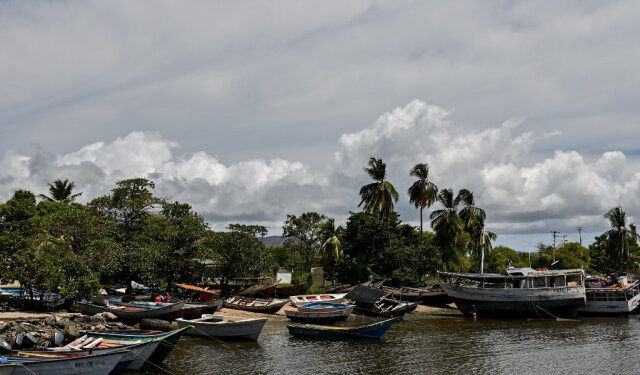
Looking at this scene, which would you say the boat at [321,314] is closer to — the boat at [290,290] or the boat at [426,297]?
the boat at [426,297]

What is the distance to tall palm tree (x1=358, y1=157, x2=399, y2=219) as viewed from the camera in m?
62.1

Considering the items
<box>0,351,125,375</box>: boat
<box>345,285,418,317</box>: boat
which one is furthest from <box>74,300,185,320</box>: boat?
<box>345,285,418,317</box>: boat

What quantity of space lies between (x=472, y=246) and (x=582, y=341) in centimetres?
3547

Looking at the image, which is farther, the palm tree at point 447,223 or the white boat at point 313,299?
the palm tree at point 447,223

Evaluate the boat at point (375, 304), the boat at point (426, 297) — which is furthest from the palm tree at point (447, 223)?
the boat at point (375, 304)

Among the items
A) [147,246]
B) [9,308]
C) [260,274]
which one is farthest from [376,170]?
[9,308]

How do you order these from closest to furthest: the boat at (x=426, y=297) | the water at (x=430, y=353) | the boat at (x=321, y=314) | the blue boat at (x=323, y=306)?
the water at (x=430, y=353) < the boat at (x=321, y=314) < the blue boat at (x=323, y=306) < the boat at (x=426, y=297)

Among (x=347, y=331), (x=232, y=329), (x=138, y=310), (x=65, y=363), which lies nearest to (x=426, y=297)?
(x=347, y=331)

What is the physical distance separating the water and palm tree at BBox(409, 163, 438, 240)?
25.5 metres

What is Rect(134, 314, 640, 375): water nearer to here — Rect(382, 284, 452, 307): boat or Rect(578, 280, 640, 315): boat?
Rect(578, 280, 640, 315): boat

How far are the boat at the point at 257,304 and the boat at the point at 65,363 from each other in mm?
21924

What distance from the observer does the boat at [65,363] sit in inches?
727

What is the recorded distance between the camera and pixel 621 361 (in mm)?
25625

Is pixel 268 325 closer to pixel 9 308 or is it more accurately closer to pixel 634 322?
pixel 9 308
